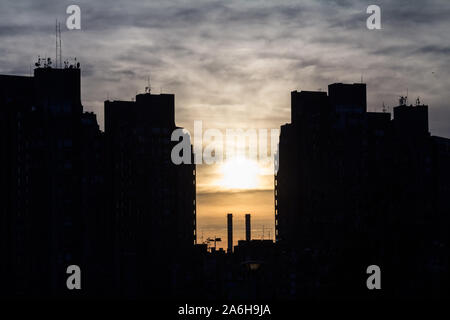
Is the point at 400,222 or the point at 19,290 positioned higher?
the point at 400,222

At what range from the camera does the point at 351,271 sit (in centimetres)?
12619

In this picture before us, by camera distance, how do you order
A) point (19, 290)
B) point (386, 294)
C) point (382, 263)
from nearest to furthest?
1. point (386, 294)
2. point (382, 263)
3. point (19, 290)
